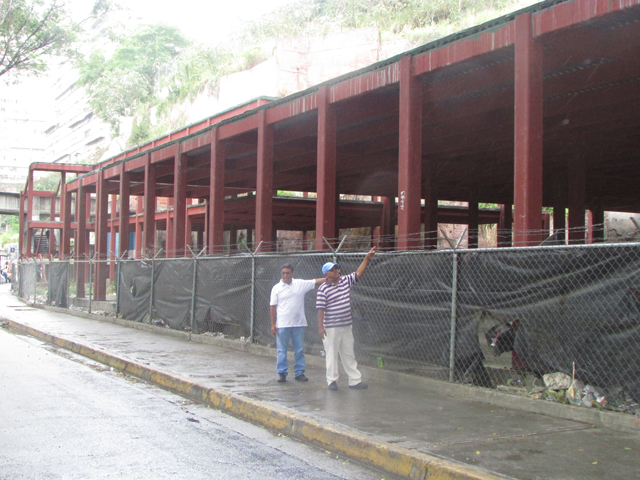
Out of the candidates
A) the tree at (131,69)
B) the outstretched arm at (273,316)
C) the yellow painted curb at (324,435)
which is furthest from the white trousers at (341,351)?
the tree at (131,69)

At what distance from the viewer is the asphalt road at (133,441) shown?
539 cm

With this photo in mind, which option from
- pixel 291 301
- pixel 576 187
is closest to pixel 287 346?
pixel 291 301

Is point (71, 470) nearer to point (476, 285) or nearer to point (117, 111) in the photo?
point (476, 285)

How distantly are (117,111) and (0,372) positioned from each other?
244ft

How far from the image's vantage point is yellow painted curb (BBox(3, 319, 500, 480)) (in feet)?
17.3

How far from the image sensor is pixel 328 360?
341 inches

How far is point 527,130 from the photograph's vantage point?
9742 millimetres

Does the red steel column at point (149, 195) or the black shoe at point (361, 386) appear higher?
the red steel column at point (149, 195)

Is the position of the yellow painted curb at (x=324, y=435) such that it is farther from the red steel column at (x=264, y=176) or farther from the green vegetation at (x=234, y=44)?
the green vegetation at (x=234, y=44)

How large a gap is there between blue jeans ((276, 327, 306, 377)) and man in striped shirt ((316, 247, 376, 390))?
83cm

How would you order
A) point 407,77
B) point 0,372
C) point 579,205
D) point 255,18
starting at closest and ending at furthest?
1. point 0,372
2. point 407,77
3. point 579,205
4. point 255,18

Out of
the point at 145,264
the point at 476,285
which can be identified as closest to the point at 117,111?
the point at 145,264

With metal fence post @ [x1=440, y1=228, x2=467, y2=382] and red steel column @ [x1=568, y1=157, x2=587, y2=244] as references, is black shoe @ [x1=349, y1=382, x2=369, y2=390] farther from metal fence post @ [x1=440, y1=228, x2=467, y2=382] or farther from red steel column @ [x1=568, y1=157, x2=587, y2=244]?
red steel column @ [x1=568, y1=157, x2=587, y2=244]

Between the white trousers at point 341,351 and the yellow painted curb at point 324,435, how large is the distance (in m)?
1.27
